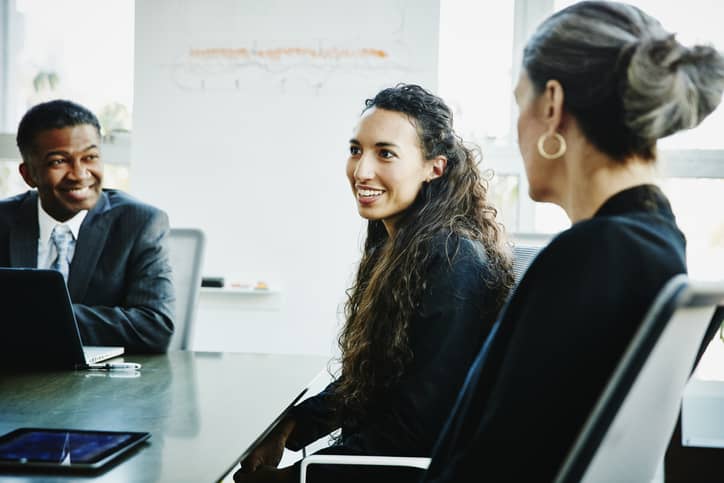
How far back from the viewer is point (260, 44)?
129 inches

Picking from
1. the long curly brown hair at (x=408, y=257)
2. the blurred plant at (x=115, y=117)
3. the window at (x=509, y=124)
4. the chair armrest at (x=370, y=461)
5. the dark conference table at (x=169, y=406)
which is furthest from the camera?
the blurred plant at (x=115, y=117)

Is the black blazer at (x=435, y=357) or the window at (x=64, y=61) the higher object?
the window at (x=64, y=61)

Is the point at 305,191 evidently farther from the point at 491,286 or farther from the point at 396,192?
the point at 491,286

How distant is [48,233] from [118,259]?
0.27 m

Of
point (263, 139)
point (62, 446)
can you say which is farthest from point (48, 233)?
point (62, 446)

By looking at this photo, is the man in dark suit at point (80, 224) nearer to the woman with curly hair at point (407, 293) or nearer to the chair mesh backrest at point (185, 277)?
the chair mesh backrest at point (185, 277)

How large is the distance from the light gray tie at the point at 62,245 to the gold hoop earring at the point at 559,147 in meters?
1.70

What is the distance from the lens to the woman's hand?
1.53 meters

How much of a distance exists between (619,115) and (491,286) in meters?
0.65

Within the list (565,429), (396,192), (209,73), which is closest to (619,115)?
(565,429)

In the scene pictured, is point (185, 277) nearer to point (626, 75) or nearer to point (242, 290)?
point (242, 290)

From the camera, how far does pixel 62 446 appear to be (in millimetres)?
1029

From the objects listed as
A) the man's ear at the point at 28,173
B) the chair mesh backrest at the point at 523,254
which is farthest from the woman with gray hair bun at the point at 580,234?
the man's ear at the point at 28,173

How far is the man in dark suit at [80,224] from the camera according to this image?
216 centimetres
